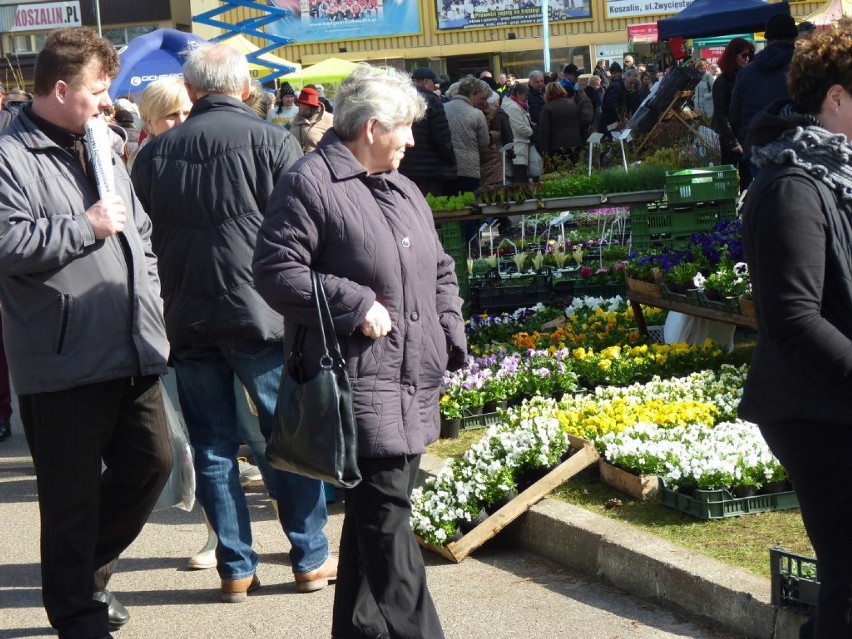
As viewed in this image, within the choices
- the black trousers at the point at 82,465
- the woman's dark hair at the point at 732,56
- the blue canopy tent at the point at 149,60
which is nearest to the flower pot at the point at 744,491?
the black trousers at the point at 82,465

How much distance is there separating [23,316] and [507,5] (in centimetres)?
3744

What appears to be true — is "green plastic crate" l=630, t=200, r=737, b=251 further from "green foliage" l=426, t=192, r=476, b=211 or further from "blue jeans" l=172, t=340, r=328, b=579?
"blue jeans" l=172, t=340, r=328, b=579

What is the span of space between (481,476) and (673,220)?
481 cm

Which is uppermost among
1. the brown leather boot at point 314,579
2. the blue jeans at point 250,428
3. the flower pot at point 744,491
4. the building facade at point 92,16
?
the building facade at point 92,16

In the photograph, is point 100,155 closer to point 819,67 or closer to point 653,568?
point 819,67

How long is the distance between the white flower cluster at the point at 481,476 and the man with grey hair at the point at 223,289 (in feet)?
1.80

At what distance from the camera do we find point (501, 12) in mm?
40156

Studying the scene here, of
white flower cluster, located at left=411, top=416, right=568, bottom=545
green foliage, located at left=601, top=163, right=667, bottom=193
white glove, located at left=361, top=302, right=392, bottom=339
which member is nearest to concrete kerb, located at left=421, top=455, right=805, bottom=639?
white flower cluster, located at left=411, top=416, right=568, bottom=545

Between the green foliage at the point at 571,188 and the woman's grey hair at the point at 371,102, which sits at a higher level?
the woman's grey hair at the point at 371,102

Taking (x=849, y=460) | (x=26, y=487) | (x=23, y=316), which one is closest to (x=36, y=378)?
(x=23, y=316)

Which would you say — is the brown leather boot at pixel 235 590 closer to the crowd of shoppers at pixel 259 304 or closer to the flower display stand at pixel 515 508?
the crowd of shoppers at pixel 259 304

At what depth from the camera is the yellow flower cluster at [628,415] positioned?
606 centimetres

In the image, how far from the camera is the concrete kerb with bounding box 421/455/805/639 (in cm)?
418

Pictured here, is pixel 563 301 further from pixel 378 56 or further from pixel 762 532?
pixel 378 56
